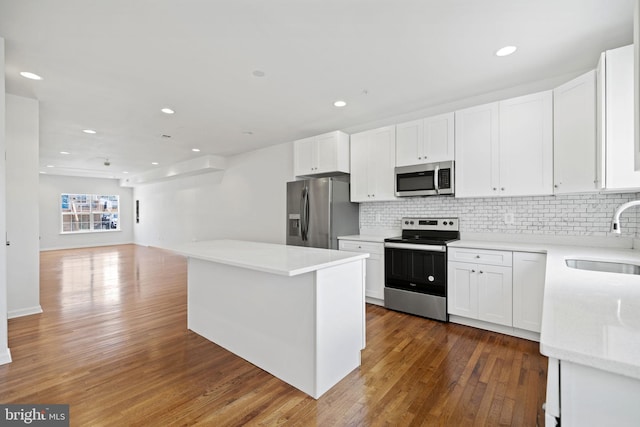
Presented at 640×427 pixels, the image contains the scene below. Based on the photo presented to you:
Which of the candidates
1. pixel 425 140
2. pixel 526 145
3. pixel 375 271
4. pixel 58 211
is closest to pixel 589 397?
pixel 526 145

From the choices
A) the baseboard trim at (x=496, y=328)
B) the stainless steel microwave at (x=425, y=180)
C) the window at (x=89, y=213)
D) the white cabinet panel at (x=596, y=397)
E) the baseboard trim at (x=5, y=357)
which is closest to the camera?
the white cabinet panel at (x=596, y=397)

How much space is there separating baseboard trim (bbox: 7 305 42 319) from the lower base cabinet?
4.96 metres

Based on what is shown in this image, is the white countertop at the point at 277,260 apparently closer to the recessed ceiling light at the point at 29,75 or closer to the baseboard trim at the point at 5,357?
the baseboard trim at the point at 5,357

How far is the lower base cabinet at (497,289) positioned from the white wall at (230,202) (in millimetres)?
3273

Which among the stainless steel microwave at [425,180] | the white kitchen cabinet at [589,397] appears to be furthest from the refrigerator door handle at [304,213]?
the white kitchen cabinet at [589,397]

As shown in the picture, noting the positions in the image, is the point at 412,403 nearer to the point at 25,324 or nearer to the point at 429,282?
the point at 429,282

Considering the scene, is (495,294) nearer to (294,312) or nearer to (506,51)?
(294,312)

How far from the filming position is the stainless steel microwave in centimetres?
339

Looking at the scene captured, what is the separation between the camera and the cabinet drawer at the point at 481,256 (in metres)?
2.84

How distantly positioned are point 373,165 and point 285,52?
2023 mm

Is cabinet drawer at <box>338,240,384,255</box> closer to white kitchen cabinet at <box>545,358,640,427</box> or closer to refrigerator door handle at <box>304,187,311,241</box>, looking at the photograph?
refrigerator door handle at <box>304,187,311,241</box>

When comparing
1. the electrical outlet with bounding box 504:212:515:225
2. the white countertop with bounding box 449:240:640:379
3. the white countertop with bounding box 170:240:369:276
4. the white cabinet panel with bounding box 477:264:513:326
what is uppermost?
the electrical outlet with bounding box 504:212:515:225

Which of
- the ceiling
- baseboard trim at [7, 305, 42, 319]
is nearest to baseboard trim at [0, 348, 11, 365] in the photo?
baseboard trim at [7, 305, 42, 319]

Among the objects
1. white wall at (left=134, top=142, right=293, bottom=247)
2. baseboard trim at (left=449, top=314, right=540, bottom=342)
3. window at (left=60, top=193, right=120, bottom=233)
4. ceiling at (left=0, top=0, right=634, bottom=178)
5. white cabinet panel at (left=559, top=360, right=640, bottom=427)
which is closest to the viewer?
white cabinet panel at (left=559, top=360, right=640, bottom=427)
